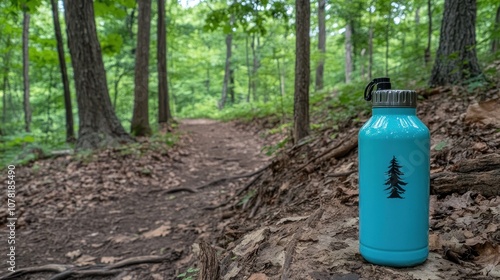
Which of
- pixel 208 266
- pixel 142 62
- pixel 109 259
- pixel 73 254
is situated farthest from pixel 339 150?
pixel 142 62

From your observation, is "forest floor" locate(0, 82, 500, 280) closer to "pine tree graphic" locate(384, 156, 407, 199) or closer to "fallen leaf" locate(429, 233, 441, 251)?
"fallen leaf" locate(429, 233, 441, 251)

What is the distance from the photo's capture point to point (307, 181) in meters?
3.80

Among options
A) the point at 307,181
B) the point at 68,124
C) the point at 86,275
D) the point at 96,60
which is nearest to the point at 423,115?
the point at 307,181

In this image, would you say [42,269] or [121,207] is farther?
[121,207]

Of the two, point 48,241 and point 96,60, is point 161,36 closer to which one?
point 96,60

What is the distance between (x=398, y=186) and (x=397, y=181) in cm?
3

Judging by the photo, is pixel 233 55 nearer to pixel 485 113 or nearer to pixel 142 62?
pixel 142 62

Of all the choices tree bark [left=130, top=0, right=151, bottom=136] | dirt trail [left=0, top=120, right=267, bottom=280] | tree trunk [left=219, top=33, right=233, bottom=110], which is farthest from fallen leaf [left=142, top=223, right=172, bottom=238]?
tree trunk [left=219, top=33, right=233, bottom=110]

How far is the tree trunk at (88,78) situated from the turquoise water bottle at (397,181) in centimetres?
716

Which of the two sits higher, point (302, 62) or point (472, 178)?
point (302, 62)

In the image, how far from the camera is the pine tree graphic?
1580mm

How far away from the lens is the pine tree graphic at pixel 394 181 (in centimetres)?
158

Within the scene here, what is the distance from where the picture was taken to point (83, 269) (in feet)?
11.3

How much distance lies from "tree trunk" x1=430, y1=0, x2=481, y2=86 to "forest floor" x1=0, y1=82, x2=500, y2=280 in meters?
0.47
